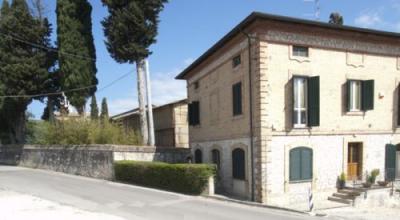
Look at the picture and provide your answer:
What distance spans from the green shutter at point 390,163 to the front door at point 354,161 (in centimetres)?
164

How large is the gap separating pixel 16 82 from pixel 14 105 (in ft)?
8.57

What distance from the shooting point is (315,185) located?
60.3 ft

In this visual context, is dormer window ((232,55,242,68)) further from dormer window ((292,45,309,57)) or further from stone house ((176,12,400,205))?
dormer window ((292,45,309,57))

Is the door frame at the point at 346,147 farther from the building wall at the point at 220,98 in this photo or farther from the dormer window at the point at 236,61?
the dormer window at the point at 236,61

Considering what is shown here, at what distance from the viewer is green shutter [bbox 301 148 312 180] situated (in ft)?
59.5

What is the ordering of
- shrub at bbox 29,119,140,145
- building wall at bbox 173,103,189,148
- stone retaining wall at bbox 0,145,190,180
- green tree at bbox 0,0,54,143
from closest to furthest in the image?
stone retaining wall at bbox 0,145,190,180 → shrub at bbox 29,119,140,145 → building wall at bbox 173,103,189,148 → green tree at bbox 0,0,54,143

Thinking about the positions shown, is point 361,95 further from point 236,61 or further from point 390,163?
point 236,61

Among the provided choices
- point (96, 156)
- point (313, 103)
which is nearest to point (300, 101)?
point (313, 103)

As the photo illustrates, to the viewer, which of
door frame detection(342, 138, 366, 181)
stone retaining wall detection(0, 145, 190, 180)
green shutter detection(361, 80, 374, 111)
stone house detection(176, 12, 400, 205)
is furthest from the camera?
stone retaining wall detection(0, 145, 190, 180)

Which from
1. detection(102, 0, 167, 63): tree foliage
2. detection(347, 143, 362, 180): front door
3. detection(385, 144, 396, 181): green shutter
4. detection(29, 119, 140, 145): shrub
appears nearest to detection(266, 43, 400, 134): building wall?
detection(347, 143, 362, 180): front door

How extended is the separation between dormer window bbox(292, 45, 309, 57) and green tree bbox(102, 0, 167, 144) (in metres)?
11.0

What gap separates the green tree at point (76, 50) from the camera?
31.6 metres

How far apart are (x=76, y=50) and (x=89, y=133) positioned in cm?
897

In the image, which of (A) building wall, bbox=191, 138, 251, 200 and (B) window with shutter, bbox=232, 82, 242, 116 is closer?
(A) building wall, bbox=191, 138, 251, 200
